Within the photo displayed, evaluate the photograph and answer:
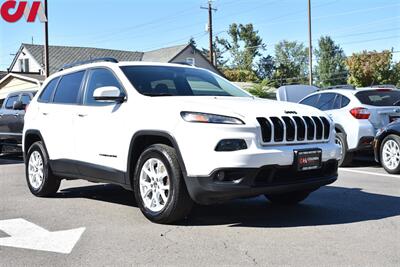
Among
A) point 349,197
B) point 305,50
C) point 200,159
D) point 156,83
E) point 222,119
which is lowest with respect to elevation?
point 349,197

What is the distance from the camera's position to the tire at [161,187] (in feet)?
17.2

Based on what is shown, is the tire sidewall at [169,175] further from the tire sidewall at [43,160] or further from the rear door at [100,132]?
the tire sidewall at [43,160]

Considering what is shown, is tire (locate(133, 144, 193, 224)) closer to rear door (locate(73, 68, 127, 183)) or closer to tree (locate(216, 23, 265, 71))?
rear door (locate(73, 68, 127, 183))

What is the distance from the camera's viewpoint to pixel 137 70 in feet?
20.9

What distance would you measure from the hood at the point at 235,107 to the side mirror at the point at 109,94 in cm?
52

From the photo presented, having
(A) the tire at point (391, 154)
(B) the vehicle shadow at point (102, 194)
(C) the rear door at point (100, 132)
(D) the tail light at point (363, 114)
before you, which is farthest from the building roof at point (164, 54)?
(C) the rear door at point (100, 132)

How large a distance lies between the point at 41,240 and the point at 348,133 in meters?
7.15

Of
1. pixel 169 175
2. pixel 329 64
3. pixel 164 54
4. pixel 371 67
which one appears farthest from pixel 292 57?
pixel 169 175

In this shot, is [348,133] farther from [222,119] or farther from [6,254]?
[6,254]

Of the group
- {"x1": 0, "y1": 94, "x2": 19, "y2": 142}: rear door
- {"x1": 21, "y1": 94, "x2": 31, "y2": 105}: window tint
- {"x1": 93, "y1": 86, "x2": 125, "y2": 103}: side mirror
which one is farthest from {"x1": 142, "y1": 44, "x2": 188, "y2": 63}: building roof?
{"x1": 93, "y1": 86, "x2": 125, "y2": 103}: side mirror

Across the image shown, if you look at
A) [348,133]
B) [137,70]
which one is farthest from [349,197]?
[348,133]

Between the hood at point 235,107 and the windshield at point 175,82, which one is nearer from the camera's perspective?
the hood at point 235,107

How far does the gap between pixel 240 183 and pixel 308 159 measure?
0.81m

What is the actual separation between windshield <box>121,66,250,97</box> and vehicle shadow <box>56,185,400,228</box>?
1.37 meters
